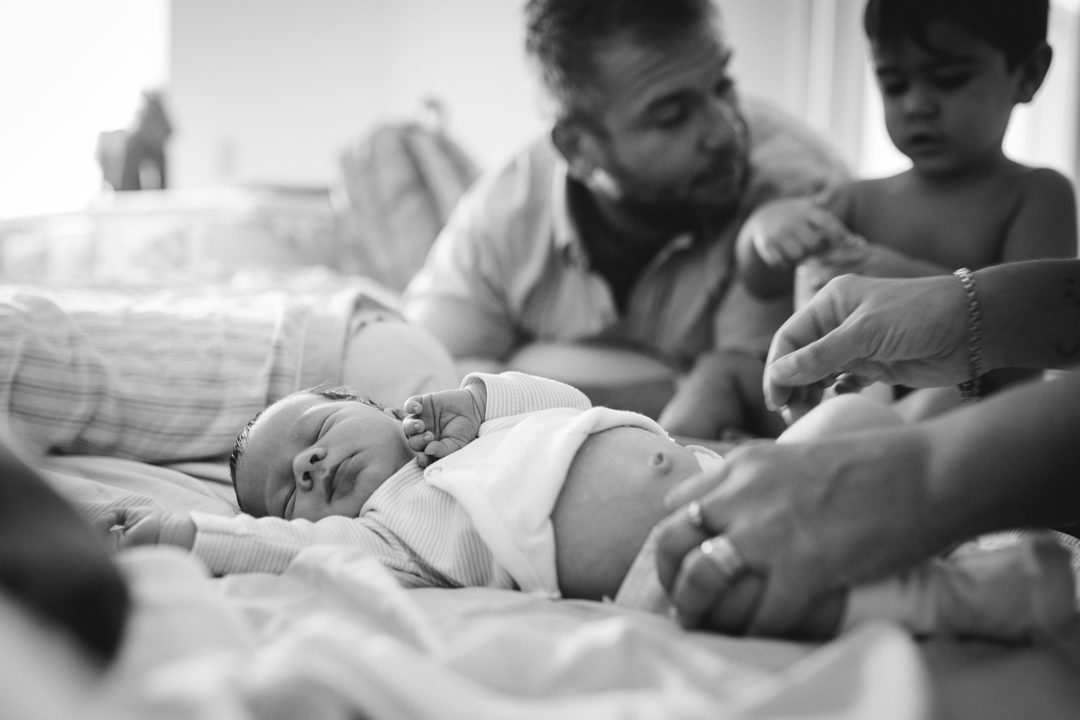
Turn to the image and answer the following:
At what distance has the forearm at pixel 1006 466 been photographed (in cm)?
47

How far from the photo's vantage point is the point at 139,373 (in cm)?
98

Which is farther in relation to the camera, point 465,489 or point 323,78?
point 323,78

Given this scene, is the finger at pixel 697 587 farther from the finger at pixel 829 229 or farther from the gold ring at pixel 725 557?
the finger at pixel 829 229

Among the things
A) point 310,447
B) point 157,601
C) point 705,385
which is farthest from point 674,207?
point 157,601

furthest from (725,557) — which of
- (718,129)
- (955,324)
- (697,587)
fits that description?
(718,129)

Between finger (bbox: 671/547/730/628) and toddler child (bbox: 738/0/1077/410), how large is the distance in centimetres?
72

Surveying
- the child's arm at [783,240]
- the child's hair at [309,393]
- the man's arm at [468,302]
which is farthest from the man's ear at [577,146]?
the child's hair at [309,393]

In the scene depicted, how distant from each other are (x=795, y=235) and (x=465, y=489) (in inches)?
28.6

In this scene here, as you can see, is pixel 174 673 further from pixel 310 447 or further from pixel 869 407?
pixel 869 407

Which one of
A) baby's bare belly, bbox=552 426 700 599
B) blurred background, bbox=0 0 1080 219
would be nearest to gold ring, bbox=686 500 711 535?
baby's bare belly, bbox=552 426 700 599

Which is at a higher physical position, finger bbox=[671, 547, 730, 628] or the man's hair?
the man's hair

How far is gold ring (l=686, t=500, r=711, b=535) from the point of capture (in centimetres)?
51

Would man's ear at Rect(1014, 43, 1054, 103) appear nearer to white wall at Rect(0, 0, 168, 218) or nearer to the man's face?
the man's face

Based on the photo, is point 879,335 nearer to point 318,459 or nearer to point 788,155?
point 318,459
